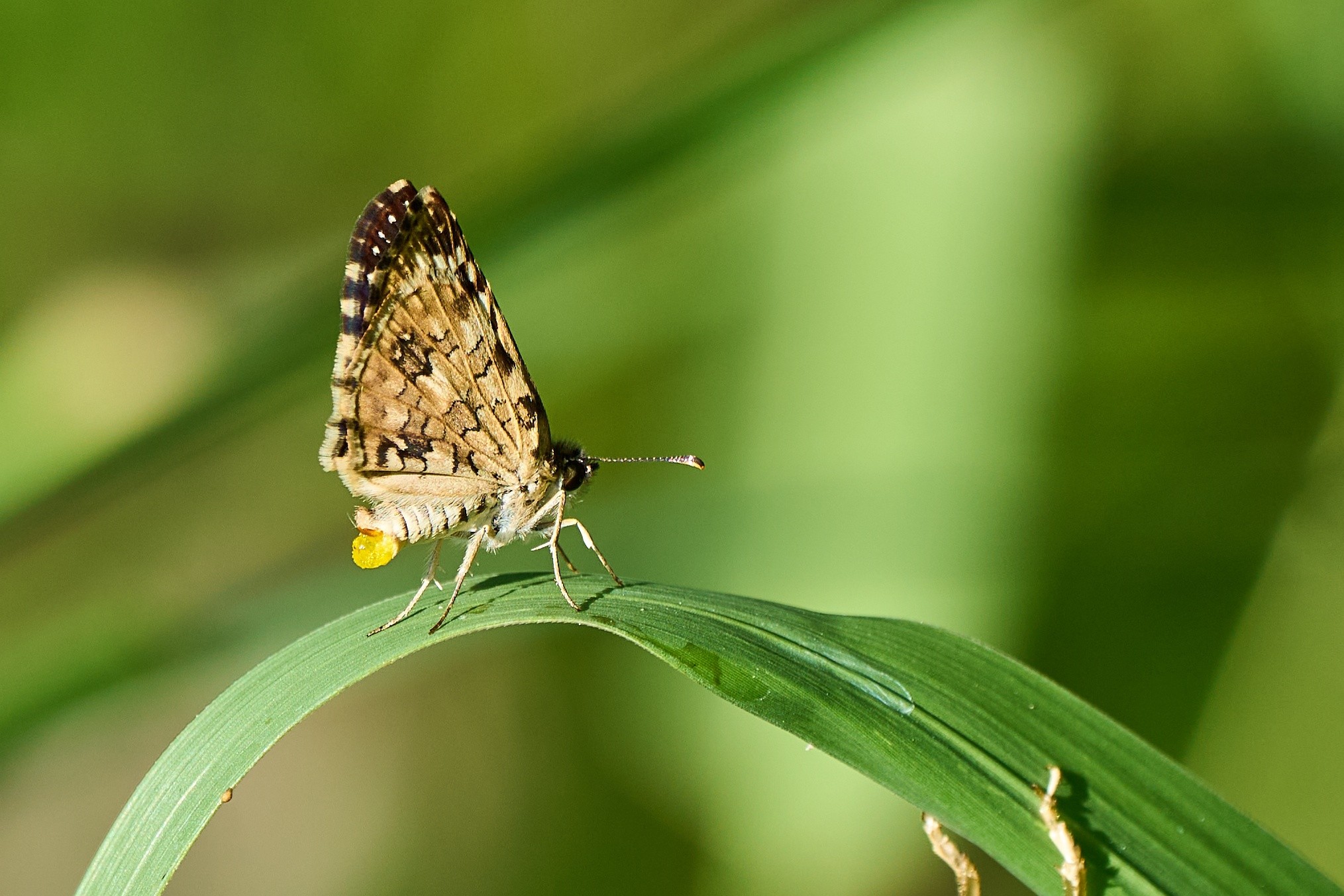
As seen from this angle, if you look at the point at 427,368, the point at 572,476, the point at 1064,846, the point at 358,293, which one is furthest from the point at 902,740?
the point at 358,293

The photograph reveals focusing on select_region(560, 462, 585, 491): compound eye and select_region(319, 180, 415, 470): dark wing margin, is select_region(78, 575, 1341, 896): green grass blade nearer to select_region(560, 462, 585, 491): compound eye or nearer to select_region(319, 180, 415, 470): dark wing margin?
select_region(319, 180, 415, 470): dark wing margin

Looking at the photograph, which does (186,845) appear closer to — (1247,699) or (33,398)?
(33,398)

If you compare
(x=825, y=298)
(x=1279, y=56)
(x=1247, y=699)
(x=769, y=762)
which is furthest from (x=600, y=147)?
(x=1247, y=699)

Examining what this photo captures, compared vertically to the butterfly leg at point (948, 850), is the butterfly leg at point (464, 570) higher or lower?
higher

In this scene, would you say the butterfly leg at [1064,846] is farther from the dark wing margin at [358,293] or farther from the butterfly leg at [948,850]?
the dark wing margin at [358,293]

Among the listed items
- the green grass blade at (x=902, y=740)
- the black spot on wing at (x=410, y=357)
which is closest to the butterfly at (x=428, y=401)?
the black spot on wing at (x=410, y=357)

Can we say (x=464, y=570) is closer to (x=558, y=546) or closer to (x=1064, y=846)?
(x=558, y=546)
